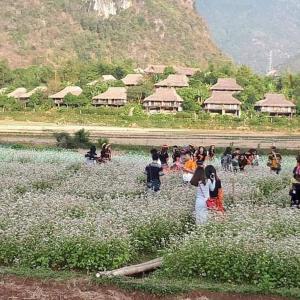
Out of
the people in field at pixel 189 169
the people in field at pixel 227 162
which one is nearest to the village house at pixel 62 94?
the people in field at pixel 227 162

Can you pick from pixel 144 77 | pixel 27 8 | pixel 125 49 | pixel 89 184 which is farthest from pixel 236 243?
pixel 27 8

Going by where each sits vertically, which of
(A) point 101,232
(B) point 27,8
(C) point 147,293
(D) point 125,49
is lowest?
(C) point 147,293

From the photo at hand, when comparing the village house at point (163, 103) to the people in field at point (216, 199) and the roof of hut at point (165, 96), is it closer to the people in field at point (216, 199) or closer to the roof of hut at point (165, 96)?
the roof of hut at point (165, 96)

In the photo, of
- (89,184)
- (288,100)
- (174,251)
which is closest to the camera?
(174,251)

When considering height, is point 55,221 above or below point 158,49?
below

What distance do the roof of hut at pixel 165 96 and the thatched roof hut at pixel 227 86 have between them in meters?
7.77

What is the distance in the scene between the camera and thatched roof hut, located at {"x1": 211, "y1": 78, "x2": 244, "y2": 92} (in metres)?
86.3

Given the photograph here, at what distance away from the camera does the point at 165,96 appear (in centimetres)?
8069

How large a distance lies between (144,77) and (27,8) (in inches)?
3596

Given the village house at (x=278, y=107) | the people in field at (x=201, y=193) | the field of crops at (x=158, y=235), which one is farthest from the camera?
the village house at (x=278, y=107)

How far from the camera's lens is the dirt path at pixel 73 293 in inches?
351

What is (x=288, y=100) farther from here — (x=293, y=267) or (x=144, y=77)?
(x=293, y=267)

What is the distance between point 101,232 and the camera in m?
10.5

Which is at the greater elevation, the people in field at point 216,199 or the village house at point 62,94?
the village house at point 62,94
